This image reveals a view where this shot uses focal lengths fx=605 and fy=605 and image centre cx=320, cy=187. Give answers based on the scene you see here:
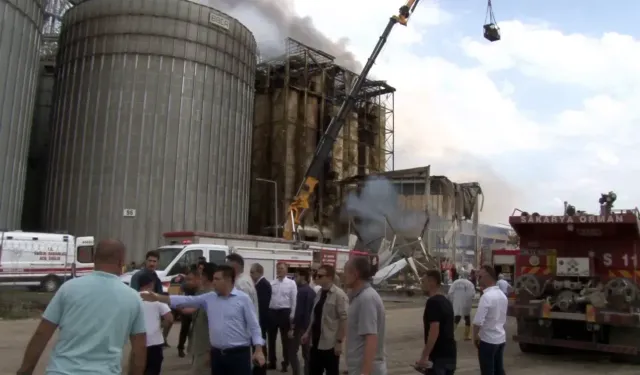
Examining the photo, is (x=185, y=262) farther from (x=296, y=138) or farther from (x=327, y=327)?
(x=296, y=138)

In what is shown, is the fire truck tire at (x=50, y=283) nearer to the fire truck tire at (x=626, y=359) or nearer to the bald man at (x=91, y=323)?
the fire truck tire at (x=626, y=359)

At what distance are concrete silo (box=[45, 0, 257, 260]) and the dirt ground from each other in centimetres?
1739

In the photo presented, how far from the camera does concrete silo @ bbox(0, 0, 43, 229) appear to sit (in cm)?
2777

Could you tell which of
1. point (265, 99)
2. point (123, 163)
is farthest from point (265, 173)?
point (123, 163)

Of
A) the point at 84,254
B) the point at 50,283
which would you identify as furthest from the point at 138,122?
the point at 50,283

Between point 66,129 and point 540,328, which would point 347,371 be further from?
point 66,129

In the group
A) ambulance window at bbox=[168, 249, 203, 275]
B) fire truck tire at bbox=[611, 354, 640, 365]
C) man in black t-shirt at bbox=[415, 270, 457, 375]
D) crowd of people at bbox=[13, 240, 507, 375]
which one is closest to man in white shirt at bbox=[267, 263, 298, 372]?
crowd of people at bbox=[13, 240, 507, 375]

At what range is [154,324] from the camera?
6344 millimetres

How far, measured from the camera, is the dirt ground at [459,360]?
Answer: 9.83 metres

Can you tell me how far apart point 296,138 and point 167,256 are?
2718 centimetres

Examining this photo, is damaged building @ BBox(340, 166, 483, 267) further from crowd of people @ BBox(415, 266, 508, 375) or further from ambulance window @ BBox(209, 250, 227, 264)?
crowd of people @ BBox(415, 266, 508, 375)

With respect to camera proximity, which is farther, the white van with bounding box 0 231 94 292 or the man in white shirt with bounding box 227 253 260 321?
the white van with bounding box 0 231 94 292

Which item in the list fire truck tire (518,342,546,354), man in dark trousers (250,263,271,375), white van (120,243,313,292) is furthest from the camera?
white van (120,243,313,292)

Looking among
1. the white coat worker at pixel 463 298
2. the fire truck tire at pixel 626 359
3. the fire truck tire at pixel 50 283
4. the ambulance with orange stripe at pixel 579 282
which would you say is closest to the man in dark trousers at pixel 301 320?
the ambulance with orange stripe at pixel 579 282
